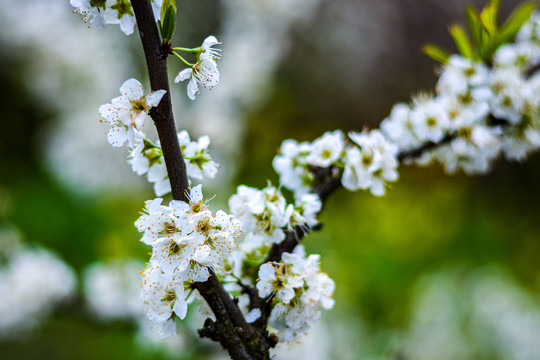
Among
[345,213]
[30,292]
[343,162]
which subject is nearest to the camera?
[343,162]

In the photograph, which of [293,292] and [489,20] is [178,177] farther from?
[489,20]

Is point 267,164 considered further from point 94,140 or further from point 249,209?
point 249,209

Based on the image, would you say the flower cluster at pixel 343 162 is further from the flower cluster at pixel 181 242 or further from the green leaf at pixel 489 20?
the green leaf at pixel 489 20

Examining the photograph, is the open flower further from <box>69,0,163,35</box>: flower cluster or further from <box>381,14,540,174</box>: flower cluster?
<box>381,14,540,174</box>: flower cluster

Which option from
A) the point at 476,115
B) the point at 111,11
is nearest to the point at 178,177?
the point at 111,11

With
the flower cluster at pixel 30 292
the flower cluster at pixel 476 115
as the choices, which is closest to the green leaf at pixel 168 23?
the flower cluster at pixel 476 115

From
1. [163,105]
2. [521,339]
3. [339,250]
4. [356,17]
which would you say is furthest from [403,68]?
[163,105]
